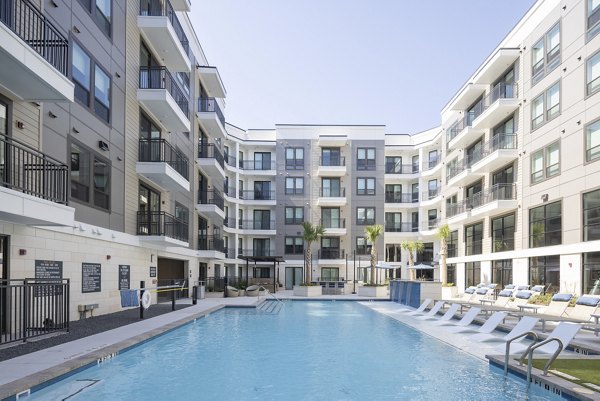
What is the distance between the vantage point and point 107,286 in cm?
1775

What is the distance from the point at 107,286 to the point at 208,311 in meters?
4.35

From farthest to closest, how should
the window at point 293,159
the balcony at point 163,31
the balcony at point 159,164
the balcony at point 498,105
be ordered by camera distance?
1. the window at point 293,159
2. the balcony at point 498,105
3. the balcony at point 163,31
4. the balcony at point 159,164

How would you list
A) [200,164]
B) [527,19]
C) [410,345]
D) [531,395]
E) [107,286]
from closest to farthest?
[531,395] < [410,345] < [107,286] < [527,19] < [200,164]

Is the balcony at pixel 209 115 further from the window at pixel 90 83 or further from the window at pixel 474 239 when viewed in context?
the window at pixel 474 239

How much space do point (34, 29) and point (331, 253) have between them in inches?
1412

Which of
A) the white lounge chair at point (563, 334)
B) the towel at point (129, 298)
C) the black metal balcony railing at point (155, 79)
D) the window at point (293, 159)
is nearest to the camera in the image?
the white lounge chair at point (563, 334)

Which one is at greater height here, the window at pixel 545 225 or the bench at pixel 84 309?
the window at pixel 545 225

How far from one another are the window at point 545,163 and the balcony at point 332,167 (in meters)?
21.4

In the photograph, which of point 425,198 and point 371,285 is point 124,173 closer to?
point 371,285

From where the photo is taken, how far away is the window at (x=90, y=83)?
51.3 ft

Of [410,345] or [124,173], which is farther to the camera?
[124,173]

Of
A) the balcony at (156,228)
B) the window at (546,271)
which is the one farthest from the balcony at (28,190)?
the window at (546,271)

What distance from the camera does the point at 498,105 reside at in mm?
28531

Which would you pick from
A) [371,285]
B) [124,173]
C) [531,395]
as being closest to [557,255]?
[371,285]
